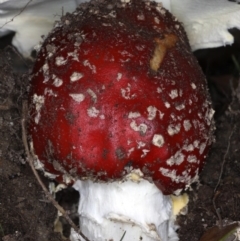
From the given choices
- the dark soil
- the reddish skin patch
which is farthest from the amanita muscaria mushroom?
the dark soil

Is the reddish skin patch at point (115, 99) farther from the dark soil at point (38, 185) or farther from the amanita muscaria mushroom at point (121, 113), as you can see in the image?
the dark soil at point (38, 185)

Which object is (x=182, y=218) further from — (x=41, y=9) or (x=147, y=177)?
(x=41, y=9)

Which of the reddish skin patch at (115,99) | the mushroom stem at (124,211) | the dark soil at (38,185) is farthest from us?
the dark soil at (38,185)

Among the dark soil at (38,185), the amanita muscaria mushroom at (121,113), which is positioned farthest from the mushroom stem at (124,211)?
the dark soil at (38,185)

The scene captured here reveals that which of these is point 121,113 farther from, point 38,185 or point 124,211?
point 38,185

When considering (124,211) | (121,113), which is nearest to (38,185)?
(124,211)

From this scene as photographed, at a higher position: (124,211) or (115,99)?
(115,99)
